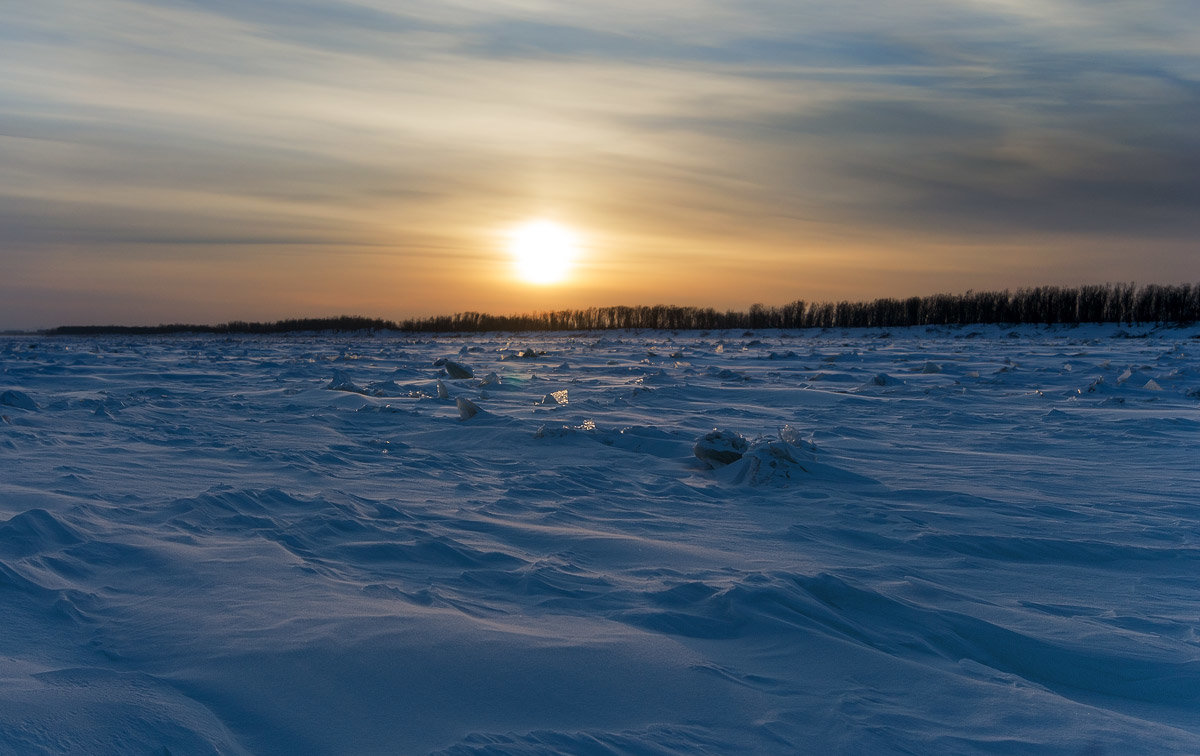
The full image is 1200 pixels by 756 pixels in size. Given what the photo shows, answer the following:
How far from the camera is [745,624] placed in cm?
226

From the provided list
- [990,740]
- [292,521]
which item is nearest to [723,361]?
[292,521]

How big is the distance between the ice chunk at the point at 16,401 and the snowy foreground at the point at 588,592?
105 cm

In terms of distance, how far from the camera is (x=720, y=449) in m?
4.56

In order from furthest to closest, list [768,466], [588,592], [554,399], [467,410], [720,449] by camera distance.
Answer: [554,399] → [467,410] → [720,449] → [768,466] → [588,592]

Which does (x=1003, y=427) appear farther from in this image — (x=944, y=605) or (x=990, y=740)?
(x=990, y=740)

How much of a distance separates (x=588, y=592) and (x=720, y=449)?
2234 mm

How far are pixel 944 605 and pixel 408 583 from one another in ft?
5.66

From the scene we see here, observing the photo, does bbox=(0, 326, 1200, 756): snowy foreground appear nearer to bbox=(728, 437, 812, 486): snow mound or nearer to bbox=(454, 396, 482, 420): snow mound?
bbox=(728, 437, 812, 486): snow mound

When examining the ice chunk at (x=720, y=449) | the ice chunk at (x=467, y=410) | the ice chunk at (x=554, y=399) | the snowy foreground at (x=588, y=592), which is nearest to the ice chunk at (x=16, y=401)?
the snowy foreground at (x=588, y=592)

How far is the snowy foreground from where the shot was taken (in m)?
1.68

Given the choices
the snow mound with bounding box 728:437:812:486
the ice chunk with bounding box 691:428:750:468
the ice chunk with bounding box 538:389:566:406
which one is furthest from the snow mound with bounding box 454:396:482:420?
the snow mound with bounding box 728:437:812:486

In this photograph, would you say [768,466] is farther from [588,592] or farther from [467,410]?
[467,410]

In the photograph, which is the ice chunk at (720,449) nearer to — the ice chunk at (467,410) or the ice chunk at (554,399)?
the ice chunk at (467,410)

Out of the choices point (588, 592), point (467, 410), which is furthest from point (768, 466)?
point (467, 410)
